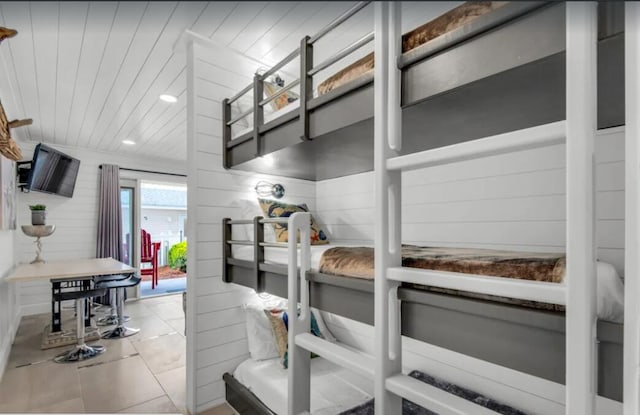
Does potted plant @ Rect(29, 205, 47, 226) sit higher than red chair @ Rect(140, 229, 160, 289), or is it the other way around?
potted plant @ Rect(29, 205, 47, 226)

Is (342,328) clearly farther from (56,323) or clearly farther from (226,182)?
(56,323)

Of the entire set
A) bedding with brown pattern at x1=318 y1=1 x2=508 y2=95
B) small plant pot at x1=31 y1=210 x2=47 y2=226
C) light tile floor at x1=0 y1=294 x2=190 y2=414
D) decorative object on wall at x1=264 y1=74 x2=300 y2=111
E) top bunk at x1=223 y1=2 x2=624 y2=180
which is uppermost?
decorative object on wall at x1=264 y1=74 x2=300 y2=111

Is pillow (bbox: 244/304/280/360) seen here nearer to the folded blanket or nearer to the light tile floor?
the light tile floor

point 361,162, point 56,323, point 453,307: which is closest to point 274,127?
point 361,162

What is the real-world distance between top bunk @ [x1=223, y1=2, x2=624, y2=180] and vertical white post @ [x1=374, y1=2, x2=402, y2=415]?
6 centimetres

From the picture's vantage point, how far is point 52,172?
4.14 metres

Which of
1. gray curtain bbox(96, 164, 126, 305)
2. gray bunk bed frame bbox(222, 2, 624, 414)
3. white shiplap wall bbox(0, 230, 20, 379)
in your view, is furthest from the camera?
gray curtain bbox(96, 164, 126, 305)

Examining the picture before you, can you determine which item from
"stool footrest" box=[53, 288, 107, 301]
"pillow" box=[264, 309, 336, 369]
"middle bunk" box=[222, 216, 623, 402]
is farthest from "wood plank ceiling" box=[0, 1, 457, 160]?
"stool footrest" box=[53, 288, 107, 301]

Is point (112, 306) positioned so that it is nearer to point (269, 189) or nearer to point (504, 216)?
point (269, 189)

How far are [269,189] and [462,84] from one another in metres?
1.86

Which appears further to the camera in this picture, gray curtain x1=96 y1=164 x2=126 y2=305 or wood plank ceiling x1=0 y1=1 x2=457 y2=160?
gray curtain x1=96 y1=164 x2=126 y2=305

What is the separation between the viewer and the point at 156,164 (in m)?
5.41

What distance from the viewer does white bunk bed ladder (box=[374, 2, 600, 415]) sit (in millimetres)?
604

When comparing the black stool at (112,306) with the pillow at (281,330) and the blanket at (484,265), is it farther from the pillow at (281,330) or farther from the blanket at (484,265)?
the blanket at (484,265)
